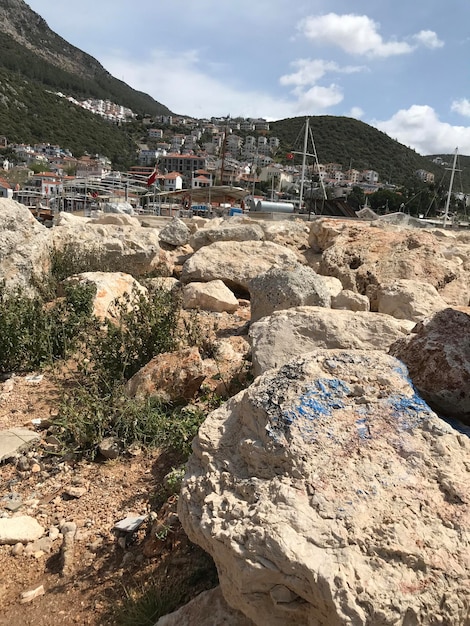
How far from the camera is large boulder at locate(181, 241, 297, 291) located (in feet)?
24.6

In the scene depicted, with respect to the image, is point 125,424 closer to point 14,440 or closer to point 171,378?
point 171,378

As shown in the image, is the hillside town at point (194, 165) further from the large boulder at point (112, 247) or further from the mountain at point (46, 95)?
the large boulder at point (112, 247)

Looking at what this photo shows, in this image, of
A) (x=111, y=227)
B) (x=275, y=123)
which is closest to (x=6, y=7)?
(x=275, y=123)

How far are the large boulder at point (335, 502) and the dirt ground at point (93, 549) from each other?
63 centimetres

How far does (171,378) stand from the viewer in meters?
3.71

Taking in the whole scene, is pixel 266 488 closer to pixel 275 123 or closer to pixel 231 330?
pixel 231 330

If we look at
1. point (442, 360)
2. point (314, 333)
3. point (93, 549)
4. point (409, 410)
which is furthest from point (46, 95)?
point (409, 410)

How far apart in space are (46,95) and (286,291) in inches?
4649

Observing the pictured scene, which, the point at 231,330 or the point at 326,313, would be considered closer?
the point at 326,313

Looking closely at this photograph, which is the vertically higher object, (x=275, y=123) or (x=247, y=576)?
(x=275, y=123)

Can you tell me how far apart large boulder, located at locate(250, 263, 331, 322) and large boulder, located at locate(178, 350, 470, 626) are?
301cm

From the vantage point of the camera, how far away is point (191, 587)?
2127 mm

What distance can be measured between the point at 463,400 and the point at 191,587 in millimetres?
1523

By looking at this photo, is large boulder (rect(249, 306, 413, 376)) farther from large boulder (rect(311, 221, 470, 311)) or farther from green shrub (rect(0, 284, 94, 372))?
large boulder (rect(311, 221, 470, 311))
